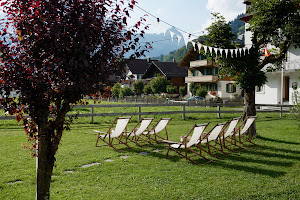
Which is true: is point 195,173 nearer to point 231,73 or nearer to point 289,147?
point 289,147

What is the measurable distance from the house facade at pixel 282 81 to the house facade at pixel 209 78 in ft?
32.5

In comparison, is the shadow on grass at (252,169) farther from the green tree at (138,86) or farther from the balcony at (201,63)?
the green tree at (138,86)

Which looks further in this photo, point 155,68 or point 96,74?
point 155,68

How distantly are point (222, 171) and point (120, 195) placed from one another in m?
2.52

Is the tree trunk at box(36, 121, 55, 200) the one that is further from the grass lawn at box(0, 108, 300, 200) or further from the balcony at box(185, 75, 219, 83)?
the balcony at box(185, 75, 219, 83)

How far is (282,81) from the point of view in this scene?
2666cm

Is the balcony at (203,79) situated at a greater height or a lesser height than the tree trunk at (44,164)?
greater

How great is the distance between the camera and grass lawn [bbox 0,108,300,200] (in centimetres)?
495

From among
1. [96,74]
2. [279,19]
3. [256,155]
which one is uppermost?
[279,19]

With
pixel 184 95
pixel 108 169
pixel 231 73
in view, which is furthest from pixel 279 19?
pixel 184 95

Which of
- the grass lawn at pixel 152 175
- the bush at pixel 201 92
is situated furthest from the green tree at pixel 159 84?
the grass lawn at pixel 152 175

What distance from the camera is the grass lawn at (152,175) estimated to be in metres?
4.95

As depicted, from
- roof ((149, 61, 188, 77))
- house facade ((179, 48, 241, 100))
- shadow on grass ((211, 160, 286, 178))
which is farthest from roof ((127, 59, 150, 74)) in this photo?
shadow on grass ((211, 160, 286, 178))

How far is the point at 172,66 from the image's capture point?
60562mm
